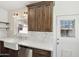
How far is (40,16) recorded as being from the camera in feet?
8.53

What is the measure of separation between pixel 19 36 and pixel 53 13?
0.80 m

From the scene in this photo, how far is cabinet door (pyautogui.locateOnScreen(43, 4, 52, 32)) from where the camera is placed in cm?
247

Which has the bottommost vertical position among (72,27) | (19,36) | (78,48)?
(78,48)

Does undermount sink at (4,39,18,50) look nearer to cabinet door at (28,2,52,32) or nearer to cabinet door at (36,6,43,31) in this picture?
cabinet door at (28,2,52,32)

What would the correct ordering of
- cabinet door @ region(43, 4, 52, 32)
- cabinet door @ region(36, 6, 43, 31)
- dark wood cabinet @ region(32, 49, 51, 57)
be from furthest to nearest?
1. cabinet door @ region(36, 6, 43, 31)
2. cabinet door @ region(43, 4, 52, 32)
3. dark wood cabinet @ region(32, 49, 51, 57)

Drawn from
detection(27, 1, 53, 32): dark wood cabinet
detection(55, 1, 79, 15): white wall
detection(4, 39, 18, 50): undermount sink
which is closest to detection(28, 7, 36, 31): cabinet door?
detection(27, 1, 53, 32): dark wood cabinet

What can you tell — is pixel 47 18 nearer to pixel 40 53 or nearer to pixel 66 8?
pixel 66 8

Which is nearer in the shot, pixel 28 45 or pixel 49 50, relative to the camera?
pixel 49 50

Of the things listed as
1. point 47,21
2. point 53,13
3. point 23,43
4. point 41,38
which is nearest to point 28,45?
point 23,43

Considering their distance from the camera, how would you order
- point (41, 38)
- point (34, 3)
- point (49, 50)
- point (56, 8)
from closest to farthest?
point (49, 50) < point (56, 8) < point (34, 3) < point (41, 38)

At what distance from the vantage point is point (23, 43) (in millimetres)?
2674

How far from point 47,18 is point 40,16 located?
0.54 ft

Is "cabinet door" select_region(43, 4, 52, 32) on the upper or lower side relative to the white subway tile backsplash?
upper

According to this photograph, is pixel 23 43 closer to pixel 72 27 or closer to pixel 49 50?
pixel 49 50
